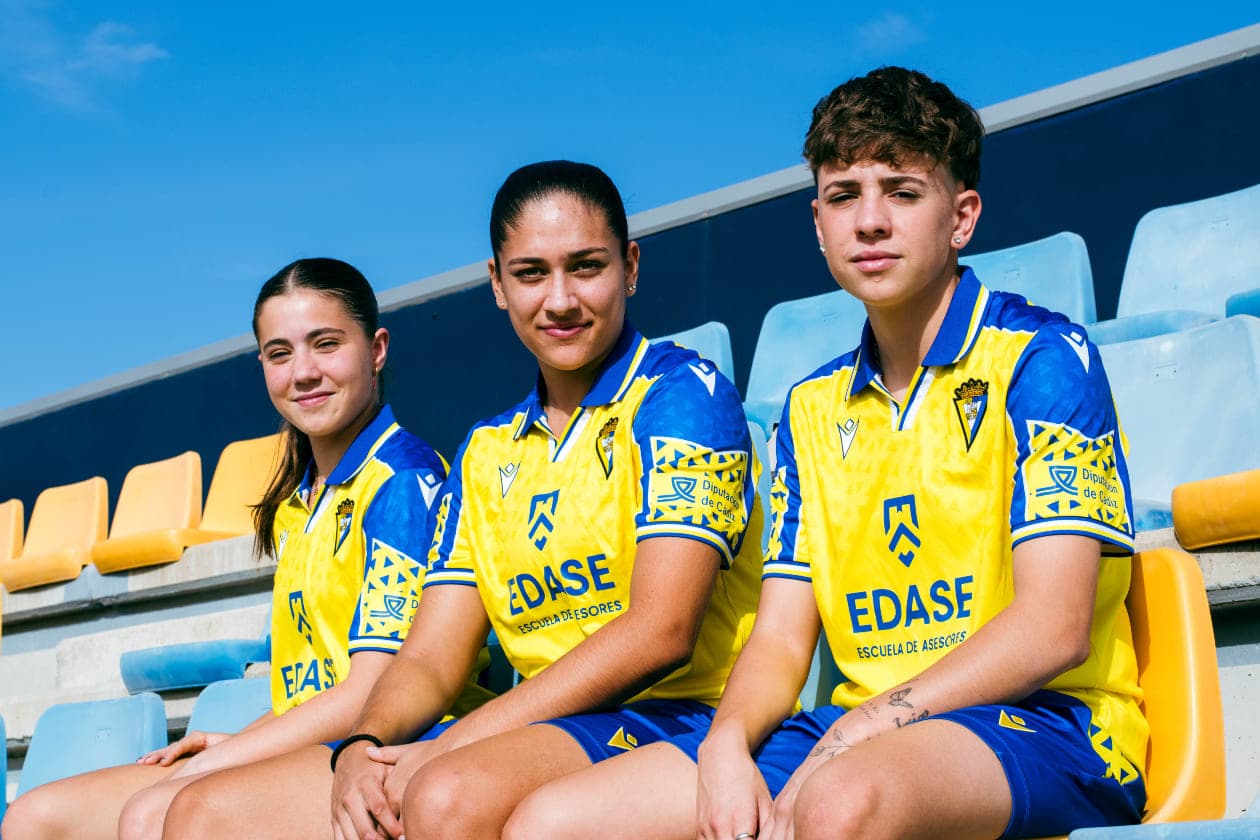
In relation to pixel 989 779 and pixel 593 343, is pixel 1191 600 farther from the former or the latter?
pixel 593 343

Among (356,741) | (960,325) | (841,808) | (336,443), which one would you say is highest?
(336,443)

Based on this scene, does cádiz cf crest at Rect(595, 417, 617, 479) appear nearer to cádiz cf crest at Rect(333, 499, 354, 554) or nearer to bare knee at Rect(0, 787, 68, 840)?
cádiz cf crest at Rect(333, 499, 354, 554)

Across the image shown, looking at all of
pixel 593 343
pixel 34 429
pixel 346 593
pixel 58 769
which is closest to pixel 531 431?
pixel 593 343

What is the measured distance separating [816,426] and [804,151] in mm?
382

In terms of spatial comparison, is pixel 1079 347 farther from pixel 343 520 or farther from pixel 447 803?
pixel 343 520

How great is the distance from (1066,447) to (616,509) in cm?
69

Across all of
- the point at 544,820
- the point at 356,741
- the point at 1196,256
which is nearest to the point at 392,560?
the point at 356,741

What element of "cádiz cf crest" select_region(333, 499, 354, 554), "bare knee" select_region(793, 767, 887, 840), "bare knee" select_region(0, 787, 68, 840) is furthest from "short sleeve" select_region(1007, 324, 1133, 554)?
"bare knee" select_region(0, 787, 68, 840)

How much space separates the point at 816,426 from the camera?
80.1 inches

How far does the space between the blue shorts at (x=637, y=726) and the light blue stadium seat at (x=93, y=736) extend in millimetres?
1601

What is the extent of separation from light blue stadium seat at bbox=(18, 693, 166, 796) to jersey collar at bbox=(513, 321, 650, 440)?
1.40 meters

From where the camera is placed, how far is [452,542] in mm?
2381

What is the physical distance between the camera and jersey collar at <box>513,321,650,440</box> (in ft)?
7.41

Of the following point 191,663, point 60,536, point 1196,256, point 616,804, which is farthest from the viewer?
point 60,536
